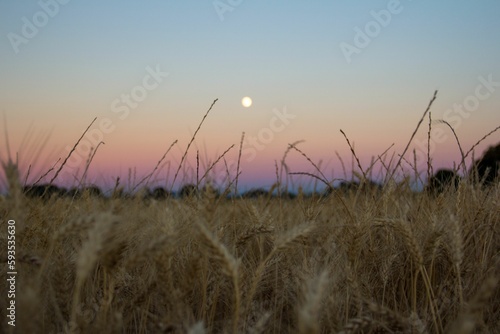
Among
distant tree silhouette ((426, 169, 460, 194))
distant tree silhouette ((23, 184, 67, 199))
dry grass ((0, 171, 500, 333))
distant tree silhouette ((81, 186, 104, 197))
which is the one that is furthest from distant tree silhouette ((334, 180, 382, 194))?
distant tree silhouette ((23, 184, 67, 199))

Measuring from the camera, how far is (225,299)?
6.46 ft

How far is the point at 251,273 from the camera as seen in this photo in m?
2.16

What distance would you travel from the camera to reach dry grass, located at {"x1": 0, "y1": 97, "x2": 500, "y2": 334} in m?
1.24

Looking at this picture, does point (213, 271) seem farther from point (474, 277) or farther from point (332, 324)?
point (474, 277)

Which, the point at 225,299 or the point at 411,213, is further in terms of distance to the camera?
the point at 411,213

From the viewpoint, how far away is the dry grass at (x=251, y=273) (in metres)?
1.24

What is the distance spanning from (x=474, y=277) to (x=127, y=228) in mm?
1783

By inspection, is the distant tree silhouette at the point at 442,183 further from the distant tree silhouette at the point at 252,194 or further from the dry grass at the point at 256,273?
the distant tree silhouette at the point at 252,194

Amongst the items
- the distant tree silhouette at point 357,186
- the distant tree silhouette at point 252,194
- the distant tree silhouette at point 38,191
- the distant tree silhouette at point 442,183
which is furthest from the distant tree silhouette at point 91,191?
the distant tree silhouette at point 442,183

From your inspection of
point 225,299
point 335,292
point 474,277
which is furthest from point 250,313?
point 474,277

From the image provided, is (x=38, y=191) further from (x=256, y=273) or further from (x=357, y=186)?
(x=357, y=186)

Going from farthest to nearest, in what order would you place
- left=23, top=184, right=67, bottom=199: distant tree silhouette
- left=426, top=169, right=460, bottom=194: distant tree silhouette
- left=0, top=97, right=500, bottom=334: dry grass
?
left=426, top=169, right=460, bottom=194: distant tree silhouette
left=23, top=184, right=67, bottom=199: distant tree silhouette
left=0, top=97, right=500, bottom=334: dry grass

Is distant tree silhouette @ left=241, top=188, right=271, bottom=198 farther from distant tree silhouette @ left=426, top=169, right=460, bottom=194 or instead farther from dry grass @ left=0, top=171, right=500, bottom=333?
distant tree silhouette @ left=426, top=169, right=460, bottom=194

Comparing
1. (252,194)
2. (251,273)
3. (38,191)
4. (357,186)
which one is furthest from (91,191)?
(357,186)
